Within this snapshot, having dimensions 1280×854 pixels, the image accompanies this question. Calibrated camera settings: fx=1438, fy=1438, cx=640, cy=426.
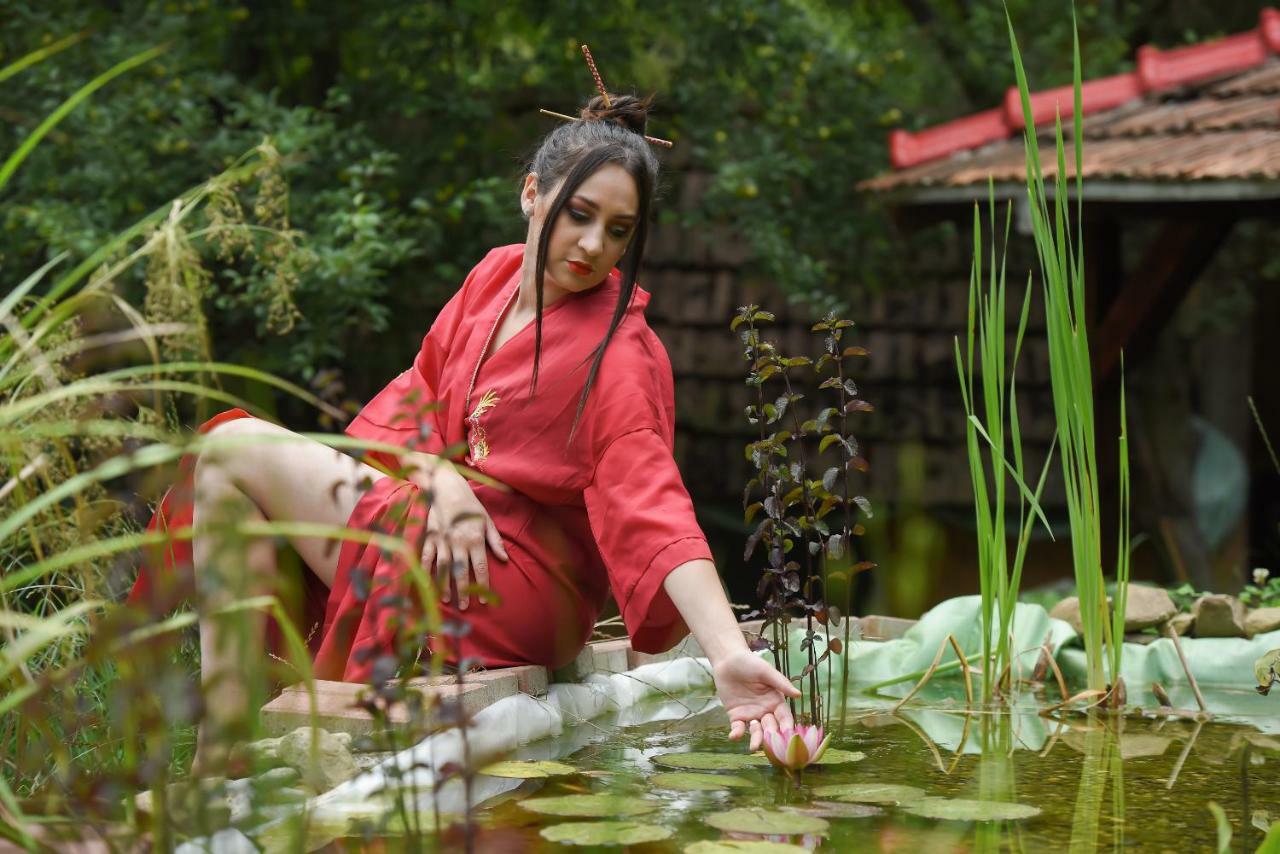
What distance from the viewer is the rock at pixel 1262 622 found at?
119 inches

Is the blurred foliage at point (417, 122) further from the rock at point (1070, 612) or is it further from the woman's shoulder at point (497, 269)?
the rock at point (1070, 612)

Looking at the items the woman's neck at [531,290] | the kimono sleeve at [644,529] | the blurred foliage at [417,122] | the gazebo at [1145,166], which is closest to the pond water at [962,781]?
the kimono sleeve at [644,529]

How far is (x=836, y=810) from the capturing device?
1.80 meters

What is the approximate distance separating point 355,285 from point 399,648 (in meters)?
3.62

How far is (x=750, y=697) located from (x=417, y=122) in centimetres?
456

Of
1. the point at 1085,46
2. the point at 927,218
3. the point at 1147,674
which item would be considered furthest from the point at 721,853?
the point at 1085,46

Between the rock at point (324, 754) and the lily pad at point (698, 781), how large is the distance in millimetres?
413

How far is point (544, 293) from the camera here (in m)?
2.39

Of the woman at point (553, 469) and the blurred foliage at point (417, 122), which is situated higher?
the blurred foliage at point (417, 122)

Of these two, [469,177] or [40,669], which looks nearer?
[40,669]

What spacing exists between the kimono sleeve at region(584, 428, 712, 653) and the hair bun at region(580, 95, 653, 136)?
1.81 ft

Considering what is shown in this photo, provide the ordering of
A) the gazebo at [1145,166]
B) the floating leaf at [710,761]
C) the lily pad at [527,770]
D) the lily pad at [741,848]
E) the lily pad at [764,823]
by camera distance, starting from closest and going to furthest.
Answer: the lily pad at [741,848] < the lily pad at [764,823] < the lily pad at [527,770] < the floating leaf at [710,761] < the gazebo at [1145,166]

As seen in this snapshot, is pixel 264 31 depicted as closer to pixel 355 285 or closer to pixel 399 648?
pixel 355 285

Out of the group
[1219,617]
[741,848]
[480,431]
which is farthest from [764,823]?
[1219,617]
